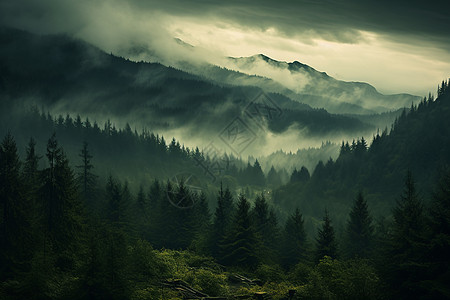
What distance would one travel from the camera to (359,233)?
77.8m

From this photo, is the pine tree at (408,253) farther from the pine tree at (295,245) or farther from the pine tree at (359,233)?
the pine tree at (359,233)

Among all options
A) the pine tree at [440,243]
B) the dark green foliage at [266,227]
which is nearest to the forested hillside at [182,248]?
the pine tree at [440,243]

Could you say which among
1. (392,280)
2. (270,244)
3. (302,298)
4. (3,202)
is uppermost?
(3,202)

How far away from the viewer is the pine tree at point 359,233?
76250 mm

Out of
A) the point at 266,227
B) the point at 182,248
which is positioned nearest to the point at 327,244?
the point at 266,227

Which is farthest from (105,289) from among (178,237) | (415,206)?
(178,237)

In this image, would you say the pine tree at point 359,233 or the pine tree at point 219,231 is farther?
the pine tree at point 359,233

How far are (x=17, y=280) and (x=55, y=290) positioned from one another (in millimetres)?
5471

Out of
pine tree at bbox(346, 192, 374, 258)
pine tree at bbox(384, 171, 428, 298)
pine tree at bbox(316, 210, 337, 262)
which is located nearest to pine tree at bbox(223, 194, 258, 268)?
pine tree at bbox(316, 210, 337, 262)

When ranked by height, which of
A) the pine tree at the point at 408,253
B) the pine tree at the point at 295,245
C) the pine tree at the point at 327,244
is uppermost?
the pine tree at the point at 408,253

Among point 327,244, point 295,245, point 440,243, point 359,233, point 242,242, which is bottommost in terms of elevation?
point 295,245

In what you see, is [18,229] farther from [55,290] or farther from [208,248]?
[208,248]

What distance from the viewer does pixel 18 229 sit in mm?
43031

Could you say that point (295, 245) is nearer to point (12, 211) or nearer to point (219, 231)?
point (219, 231)
